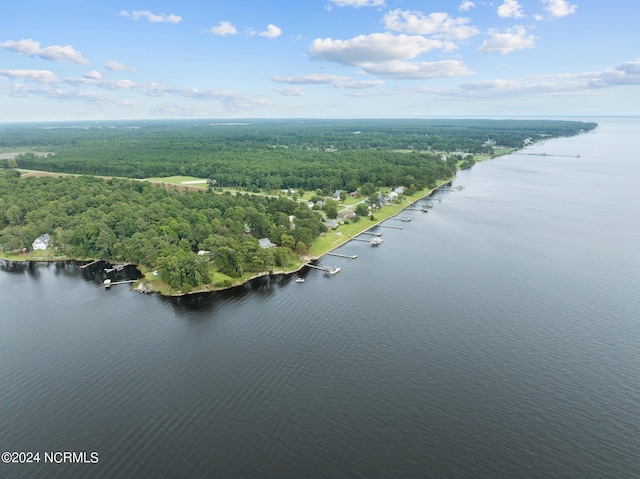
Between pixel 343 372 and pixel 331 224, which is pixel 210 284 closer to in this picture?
pixel 343 372

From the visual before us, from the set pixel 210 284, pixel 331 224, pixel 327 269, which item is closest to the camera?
pixel 210 284

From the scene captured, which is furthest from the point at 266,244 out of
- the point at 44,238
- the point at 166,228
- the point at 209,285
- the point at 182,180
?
the point at 182,180

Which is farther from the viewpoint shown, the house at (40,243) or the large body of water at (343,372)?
the house at (40,243)

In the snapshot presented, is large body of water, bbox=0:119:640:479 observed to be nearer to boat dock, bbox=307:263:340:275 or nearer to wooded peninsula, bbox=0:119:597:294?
boat dock, bbox=307:263:340:275

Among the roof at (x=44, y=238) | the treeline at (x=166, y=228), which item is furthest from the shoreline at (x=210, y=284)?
the roof at (x=44, y=238)

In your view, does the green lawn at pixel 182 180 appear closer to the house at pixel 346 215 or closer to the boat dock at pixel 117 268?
the house at pixel 346 215

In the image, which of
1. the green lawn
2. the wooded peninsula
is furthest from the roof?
the green lawn

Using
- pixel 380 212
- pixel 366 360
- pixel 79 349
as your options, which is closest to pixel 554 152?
pixel 380 212
